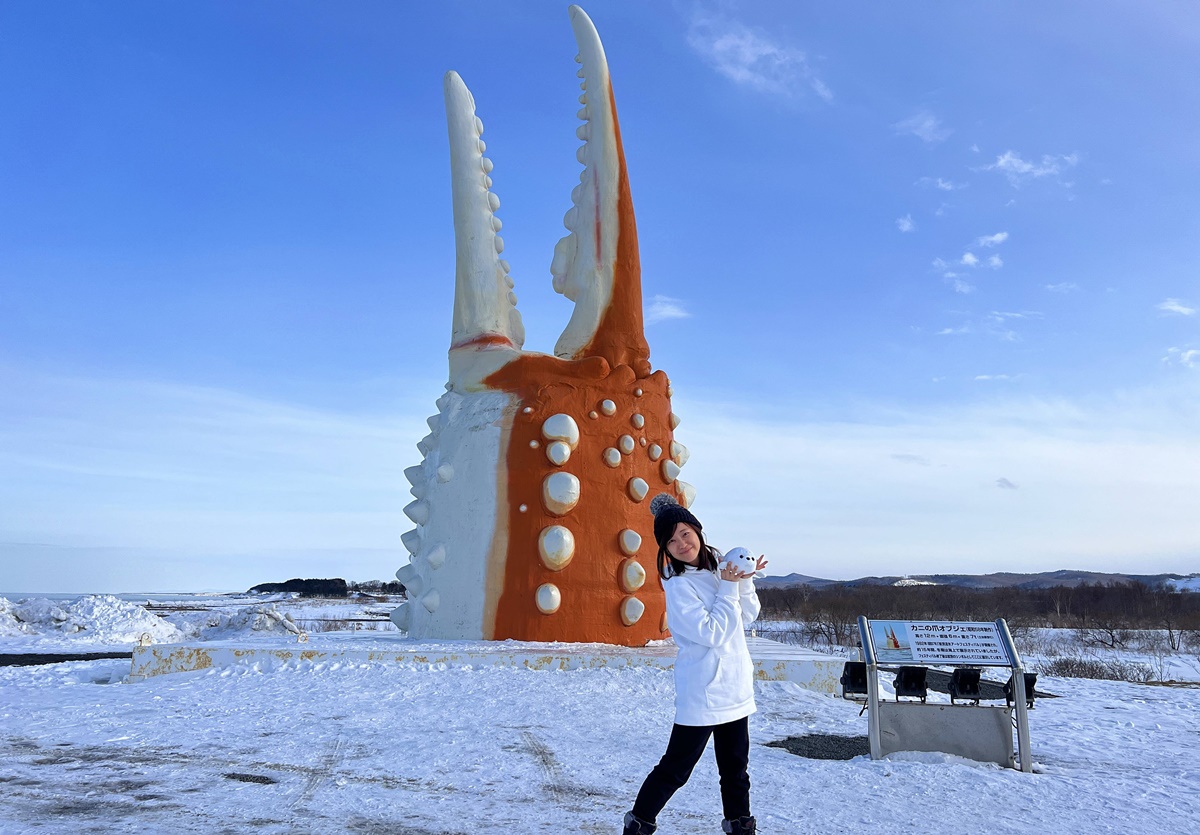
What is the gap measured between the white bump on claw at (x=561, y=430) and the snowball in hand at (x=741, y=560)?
5.71 meters

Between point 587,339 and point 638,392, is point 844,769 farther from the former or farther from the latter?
point 587,339

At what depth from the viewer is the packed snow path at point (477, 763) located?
11.9ft

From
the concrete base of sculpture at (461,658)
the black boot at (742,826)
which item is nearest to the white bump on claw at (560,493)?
the concrete base of sculpture at (461,658)

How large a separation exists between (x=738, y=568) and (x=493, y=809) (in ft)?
5.44

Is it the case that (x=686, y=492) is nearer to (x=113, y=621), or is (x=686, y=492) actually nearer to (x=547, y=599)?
(x=547, y=599)

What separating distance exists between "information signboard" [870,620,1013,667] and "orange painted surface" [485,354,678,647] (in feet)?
12.2

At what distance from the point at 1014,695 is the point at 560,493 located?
4565mm

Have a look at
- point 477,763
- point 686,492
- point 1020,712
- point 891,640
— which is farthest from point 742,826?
point 686,492

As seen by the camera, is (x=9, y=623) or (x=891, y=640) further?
(x=9, y=623)

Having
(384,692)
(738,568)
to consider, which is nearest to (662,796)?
(738,568)

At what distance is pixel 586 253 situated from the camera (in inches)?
381

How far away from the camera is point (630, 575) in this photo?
8.56m

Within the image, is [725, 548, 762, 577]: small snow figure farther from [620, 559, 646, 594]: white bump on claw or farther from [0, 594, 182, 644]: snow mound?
[0, 594, 182, 644]: snow mound

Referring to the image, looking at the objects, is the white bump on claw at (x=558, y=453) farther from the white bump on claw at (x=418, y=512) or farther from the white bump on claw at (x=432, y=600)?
the white bump on claw at (x=432, y=600)
